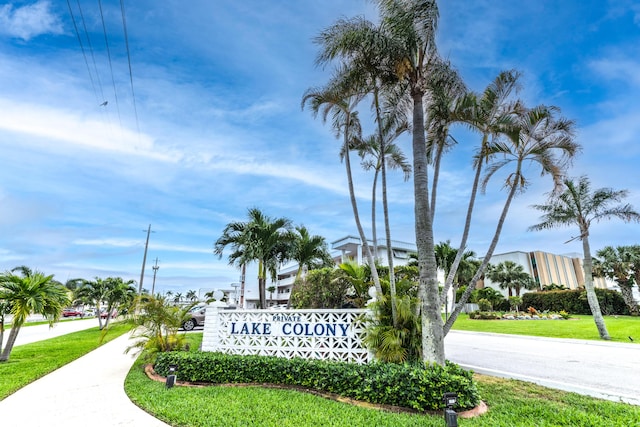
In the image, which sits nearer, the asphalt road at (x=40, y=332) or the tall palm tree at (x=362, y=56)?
the tall palm tree at (x=362, y=56)

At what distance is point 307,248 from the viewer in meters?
15.7

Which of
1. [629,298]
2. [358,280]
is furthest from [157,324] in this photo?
[629,298]

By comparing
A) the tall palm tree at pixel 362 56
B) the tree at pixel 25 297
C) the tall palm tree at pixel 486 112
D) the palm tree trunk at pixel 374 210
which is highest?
the tall palm tree at pixel 362 56

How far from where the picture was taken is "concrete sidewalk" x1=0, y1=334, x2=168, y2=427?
4691mm

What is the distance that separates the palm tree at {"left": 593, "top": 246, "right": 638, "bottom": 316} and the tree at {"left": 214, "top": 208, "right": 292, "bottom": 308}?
32725mm

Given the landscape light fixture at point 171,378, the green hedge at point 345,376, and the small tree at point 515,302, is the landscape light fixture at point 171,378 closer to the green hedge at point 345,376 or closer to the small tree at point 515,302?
the green hedge at point 345,376

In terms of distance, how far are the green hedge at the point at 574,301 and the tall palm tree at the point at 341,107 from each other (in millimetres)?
34439

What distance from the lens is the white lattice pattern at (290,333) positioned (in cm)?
691

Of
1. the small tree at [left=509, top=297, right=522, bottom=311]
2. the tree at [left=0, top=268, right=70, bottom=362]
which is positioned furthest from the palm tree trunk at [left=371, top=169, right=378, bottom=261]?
the small tree at [left=509, top=297, right=522, bottom=311]

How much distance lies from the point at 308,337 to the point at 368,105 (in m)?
5.48

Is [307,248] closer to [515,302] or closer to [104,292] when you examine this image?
[104,292]

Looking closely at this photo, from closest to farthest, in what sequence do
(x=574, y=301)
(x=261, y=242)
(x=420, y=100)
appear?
1. (x=420, y=100)
2. (x=261, y=242)
3. (x=574, y=301)

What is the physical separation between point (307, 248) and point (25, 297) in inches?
393

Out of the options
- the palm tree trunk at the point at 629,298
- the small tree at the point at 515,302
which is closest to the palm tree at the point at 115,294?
the small tree at the point at 515,302
